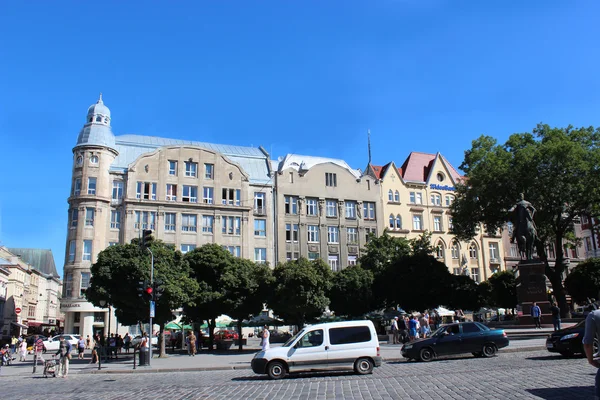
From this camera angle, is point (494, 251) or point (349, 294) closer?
point (349, 294)

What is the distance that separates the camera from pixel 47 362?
22266 millimetres

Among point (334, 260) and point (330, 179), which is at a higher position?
point (330, 179)

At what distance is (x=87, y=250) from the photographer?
5134 cm

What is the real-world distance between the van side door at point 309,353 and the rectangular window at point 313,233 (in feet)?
135

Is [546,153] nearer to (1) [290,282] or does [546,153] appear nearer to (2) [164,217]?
(1) [290,282]

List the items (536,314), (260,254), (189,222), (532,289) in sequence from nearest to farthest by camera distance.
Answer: (536,314), (532,289), (189,222), (260,254)

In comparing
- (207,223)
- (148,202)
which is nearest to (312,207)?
(207,223)

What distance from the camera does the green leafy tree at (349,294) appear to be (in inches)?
1639

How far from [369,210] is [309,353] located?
4586 cm

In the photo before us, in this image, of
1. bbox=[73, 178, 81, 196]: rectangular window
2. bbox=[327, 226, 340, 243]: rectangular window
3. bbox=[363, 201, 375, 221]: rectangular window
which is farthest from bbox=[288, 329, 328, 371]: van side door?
bbox=[363, 201, 375, 221]: rectangular window

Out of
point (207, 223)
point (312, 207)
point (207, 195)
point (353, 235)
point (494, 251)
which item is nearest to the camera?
point (207, 223)

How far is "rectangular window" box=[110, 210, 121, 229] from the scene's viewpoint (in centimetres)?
5275

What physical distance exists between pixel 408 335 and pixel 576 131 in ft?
70.4

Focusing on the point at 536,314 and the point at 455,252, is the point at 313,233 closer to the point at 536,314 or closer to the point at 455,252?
the point at 455,252
